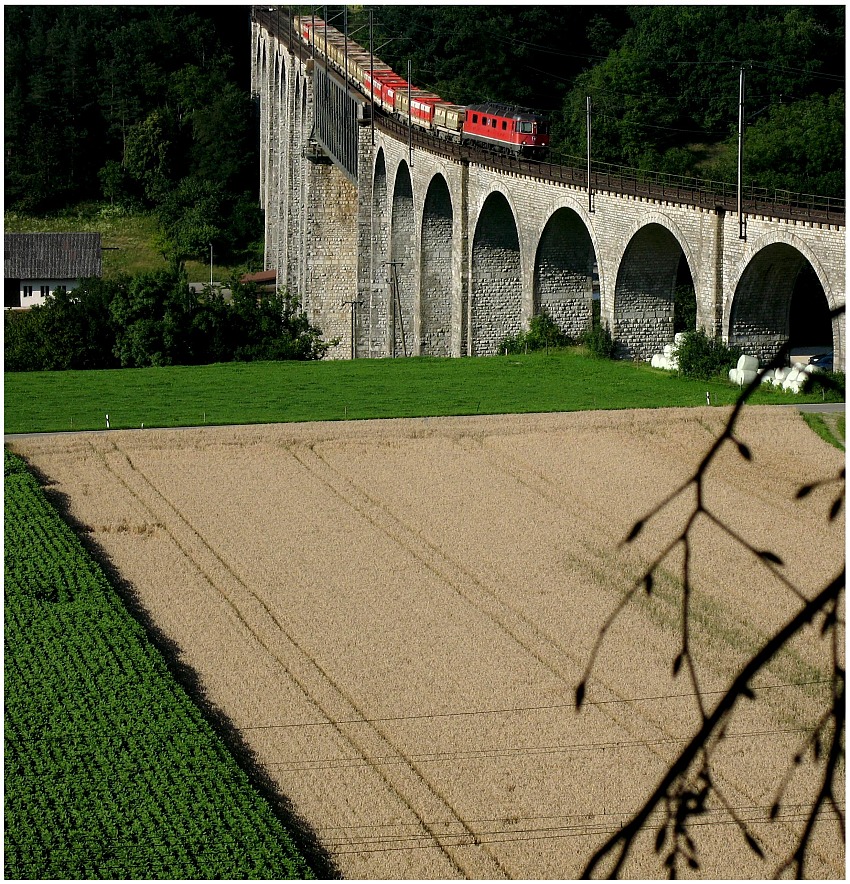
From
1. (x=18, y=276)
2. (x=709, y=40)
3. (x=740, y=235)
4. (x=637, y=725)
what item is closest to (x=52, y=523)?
(x=637, y=725)

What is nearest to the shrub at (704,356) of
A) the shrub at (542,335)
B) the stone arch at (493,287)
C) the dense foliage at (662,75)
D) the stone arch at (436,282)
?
the shrub at (542,335)

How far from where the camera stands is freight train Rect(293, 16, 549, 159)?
61.3 meters

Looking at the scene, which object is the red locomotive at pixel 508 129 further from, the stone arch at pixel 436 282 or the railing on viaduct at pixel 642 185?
the stone arch at pixel 436 282

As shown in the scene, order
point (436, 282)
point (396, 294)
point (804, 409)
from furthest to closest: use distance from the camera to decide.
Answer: point (396, 294), point (436, 282), point (804, 409)

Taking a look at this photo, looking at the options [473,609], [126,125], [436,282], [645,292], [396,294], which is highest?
[126,125]

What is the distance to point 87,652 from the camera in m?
25.8

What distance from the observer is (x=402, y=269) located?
235 feet

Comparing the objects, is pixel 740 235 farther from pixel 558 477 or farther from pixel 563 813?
pixel 563 813

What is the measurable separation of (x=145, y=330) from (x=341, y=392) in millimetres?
12173

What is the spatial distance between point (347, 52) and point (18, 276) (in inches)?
976

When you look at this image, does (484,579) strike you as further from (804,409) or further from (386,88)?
(386,88)

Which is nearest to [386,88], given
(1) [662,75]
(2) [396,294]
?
(2) [396,294]

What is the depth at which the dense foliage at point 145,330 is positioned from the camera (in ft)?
188

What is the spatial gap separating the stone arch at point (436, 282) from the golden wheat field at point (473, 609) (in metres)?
24.3
